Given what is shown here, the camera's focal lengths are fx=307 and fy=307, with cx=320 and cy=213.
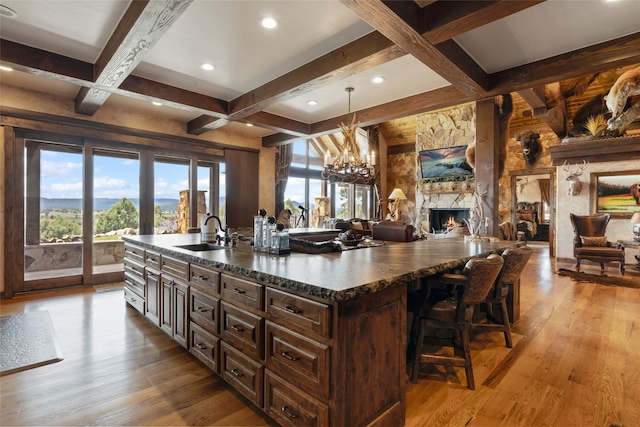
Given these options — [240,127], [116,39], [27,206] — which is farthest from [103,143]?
[116,39]

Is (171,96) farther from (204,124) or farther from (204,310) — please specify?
(204,310)

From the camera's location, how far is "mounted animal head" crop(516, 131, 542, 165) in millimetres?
8789

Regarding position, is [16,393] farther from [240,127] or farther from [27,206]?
[240,127]

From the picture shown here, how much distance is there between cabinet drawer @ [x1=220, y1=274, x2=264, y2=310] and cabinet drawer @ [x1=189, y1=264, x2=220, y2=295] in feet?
0.18

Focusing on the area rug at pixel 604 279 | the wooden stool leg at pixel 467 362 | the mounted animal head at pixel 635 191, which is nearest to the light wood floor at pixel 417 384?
the wooden stool leg at pixel 467 362

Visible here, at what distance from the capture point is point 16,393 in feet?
6.81

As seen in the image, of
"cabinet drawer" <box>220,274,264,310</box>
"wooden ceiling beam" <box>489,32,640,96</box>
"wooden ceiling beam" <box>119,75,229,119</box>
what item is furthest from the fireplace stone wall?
"cabinet drawer" <box>220,274,264,310</box>

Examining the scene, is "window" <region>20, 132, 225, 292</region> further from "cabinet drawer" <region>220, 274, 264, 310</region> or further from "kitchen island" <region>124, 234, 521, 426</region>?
"cabinet drawer" <region>220, 274, 264, 310</region>

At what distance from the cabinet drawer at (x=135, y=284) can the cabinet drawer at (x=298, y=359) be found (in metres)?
2.27

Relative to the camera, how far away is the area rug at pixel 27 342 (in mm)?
2445

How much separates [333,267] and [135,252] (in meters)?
2.75

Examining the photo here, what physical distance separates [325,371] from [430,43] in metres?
2.66

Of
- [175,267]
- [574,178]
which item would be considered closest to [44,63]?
[175,267]

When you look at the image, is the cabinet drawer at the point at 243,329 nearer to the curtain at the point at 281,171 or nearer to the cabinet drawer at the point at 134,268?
the cabinet drawer at the point at 134,268
